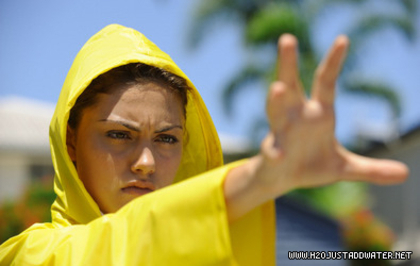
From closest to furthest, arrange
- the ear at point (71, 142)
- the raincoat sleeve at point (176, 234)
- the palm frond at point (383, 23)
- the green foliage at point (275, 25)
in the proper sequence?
the raincoat sleeve at point (176, 234), the ear at point (71, 142), the green foliage at point (275, 25), the palm frond at point (383, 23)

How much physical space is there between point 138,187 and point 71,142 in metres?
0.30

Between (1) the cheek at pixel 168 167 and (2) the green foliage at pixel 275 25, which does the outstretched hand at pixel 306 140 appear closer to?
(1) the cheek at pixel 168 167

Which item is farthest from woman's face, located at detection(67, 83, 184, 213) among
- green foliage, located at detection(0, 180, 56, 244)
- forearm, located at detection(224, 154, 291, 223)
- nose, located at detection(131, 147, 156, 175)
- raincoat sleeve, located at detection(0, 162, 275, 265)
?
green foliage, located at detection(0, 180, 56, 244)

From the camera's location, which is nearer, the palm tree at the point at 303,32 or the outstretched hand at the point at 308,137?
the outstretched hand at the point at 308,137

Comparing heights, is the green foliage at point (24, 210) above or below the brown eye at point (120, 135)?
below

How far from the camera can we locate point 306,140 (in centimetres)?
136

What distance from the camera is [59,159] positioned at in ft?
6.98

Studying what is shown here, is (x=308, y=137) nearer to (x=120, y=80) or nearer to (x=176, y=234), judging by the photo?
(x=176, y=234)

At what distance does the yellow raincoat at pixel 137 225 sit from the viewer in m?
1.51

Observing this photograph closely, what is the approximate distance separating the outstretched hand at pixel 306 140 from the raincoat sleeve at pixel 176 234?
16cm

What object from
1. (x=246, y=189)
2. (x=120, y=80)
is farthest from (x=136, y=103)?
(x=246, y=189)

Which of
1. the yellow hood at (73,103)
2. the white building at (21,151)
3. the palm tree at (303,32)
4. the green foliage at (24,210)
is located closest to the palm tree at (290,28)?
Result: the palm tree at (303,32)

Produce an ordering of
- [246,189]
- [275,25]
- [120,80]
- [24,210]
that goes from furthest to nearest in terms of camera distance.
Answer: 1. [275,25]
2. [24,210]
3. [120,80]
4. [246,189]

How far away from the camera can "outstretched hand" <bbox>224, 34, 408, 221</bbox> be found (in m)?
1.32
